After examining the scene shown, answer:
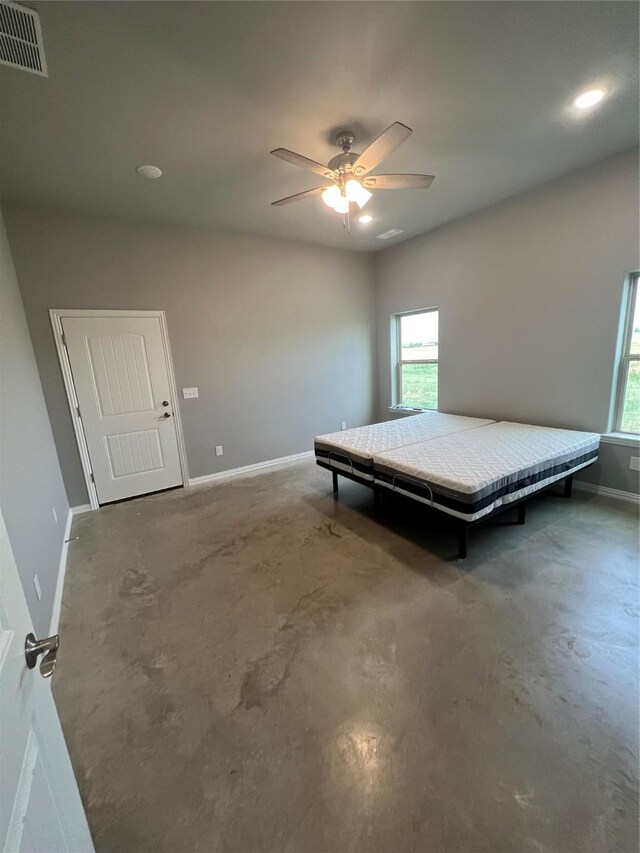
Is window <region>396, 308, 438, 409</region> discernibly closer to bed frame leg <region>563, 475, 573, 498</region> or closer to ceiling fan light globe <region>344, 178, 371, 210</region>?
bed frame leg <region>563, 475, 573, 498</region>

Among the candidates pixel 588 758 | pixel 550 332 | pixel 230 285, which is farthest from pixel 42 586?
pixel 550 332

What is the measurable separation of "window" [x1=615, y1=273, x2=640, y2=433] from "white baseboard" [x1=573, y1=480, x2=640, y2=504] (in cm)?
57

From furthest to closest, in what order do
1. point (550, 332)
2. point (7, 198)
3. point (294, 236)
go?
point (294, 236)
point (550, 332)
point (7, 198)

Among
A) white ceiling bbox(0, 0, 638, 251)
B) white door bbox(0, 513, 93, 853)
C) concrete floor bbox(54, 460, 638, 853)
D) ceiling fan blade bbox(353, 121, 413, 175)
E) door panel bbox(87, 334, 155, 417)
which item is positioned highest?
white ceiling bbox(0, 0, 638, 251)

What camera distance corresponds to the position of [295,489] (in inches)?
150

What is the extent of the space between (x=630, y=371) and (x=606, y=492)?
1125 millimetres

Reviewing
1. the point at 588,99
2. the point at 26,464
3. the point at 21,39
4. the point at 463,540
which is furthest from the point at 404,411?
the point at 21,39

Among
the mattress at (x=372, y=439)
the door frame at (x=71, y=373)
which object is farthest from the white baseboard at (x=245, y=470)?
the mattress at (x=372, y=439)

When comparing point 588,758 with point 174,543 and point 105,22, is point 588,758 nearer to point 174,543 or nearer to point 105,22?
point 174,543

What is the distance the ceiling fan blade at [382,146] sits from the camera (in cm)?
180

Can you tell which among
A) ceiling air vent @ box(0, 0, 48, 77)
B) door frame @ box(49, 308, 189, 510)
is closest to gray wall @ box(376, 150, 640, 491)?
door frame @ box(49, 308, 189, 510)

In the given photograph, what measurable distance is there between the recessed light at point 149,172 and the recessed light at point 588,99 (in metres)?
2.87

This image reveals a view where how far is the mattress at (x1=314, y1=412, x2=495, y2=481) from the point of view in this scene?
3066 millimetres

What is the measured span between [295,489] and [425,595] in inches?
77.8
